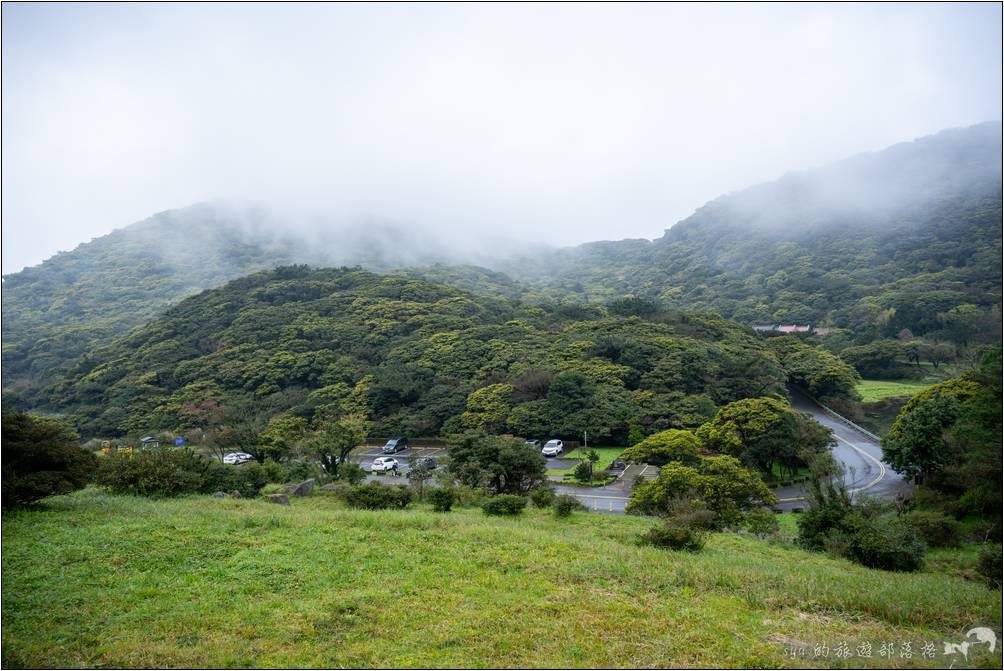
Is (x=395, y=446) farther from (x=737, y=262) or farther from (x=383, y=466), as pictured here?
(x=737, y=262)

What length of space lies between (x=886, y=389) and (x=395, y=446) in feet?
120

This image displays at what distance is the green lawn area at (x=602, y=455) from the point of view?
2653 centimetres

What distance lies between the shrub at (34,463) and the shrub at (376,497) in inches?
248

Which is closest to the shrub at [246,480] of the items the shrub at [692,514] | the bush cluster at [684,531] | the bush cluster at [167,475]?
the bush cluster at [167,475]

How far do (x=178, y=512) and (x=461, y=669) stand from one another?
9298 millimetres

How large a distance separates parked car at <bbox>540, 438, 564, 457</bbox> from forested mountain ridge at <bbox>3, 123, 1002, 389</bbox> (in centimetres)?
3558

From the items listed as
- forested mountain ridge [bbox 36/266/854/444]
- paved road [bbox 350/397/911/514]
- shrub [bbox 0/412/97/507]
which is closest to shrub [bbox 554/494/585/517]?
paved road [bbox 350/397/911/514]

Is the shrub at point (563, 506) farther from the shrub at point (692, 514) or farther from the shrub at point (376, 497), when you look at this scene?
the shrub at point (376, 497)

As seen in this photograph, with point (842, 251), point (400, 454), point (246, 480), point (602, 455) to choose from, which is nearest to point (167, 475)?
point (246, 480)

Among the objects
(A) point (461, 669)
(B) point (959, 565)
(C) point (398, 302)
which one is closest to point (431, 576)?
(A) point (461, 669)

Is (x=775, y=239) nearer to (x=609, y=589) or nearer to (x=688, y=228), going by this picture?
(x=688, y=228)

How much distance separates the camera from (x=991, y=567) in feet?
33.3

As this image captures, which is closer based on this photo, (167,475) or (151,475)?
(151,475)

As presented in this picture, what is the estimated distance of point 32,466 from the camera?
11227 mm
